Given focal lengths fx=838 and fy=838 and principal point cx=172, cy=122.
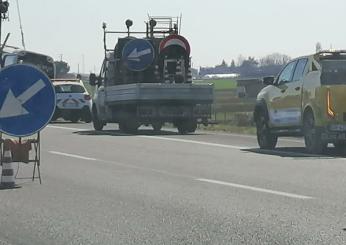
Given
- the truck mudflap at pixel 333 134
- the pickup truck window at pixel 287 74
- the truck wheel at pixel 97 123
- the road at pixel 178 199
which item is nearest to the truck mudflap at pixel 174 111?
the truck wheel at pixel 97 123

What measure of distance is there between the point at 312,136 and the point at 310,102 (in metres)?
0.71

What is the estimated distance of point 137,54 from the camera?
26188mm

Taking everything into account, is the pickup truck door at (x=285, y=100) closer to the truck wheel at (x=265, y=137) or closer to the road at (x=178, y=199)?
the truck wheel at (x=265, y=137)

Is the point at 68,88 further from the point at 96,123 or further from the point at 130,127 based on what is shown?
the point at 130,127

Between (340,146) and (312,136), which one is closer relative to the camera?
(312,136)

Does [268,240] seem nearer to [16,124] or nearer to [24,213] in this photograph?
[24,213]

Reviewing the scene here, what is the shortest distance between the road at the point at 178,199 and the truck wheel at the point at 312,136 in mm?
302

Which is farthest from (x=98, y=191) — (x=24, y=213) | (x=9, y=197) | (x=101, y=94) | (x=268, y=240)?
(x=101, y=94)

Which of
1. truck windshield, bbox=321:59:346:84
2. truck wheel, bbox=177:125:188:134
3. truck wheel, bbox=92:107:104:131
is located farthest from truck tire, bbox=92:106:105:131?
truck windshield, bbox=321:59:346:84

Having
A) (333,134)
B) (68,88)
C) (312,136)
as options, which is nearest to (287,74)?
(312,136)

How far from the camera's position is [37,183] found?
12.7 metres

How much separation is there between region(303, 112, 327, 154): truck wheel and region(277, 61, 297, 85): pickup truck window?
1.29m

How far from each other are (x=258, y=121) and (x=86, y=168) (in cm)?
619

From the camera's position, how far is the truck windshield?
56.7 feet
